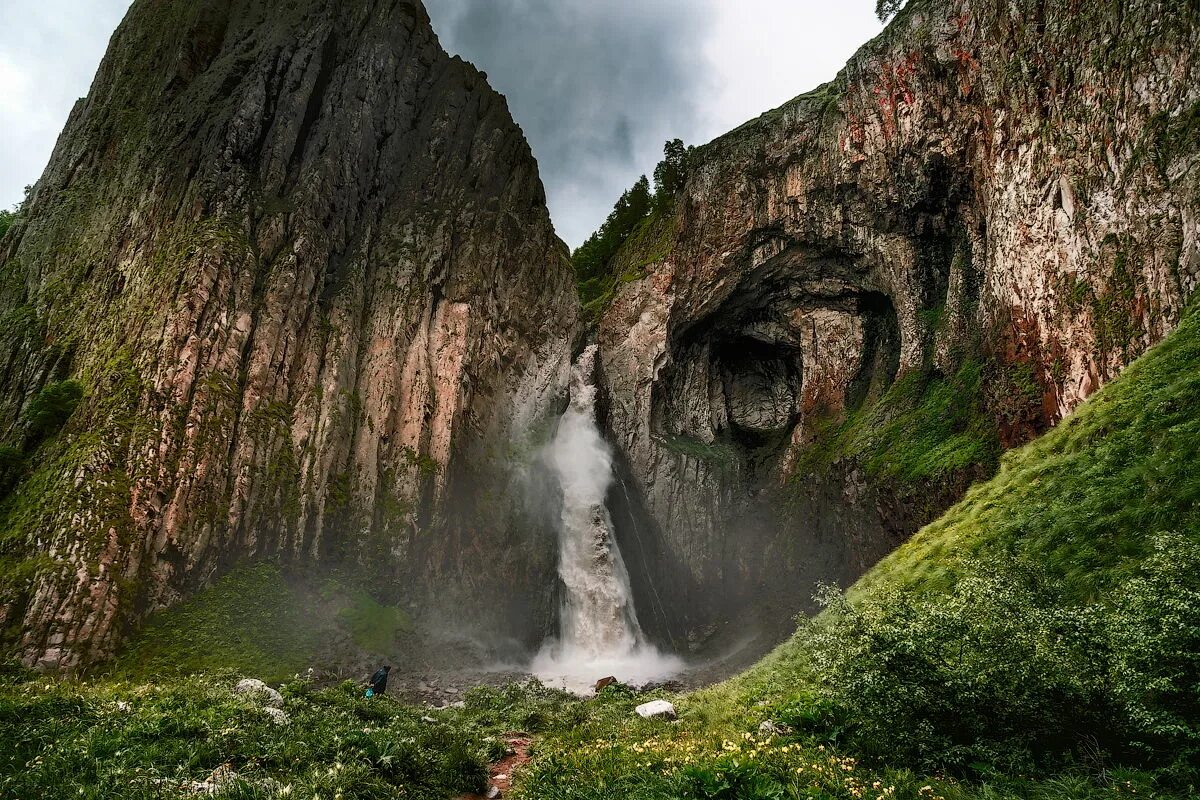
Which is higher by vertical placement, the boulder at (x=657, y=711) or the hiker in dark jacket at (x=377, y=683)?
the boulder at (x=657, y=711)

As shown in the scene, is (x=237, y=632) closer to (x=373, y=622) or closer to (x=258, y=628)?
(x=258, y=628)

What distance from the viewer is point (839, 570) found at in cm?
2741

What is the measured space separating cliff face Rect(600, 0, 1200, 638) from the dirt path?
18.8 metres

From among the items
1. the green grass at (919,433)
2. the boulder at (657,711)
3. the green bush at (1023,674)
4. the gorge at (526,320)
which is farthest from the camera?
the green grass at (919,433)

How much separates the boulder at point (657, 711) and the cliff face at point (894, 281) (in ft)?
52.9

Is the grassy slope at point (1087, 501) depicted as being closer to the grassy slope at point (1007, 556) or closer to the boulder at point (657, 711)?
the grassy slope at point (1007, 556)

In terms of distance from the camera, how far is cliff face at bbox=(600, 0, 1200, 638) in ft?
58.6

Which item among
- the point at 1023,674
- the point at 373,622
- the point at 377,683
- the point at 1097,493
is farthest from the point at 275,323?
the point at 1097,493

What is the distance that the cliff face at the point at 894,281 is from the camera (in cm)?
1788

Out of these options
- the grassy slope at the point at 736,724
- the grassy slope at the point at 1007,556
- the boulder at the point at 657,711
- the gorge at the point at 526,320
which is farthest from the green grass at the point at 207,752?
the gorge at the point at 526,320

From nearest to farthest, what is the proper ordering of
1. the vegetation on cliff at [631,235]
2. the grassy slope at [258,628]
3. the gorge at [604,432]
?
the gorge at [604,432] → the grassy slope at [258,628] → the vegetation on cliff at [631,235]

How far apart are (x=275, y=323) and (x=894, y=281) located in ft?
111

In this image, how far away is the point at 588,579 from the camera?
105 feet

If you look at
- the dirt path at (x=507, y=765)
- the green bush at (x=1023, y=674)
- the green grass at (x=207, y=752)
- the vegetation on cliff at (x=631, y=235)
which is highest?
the vegetation on cliff at (x=631, y=235)
